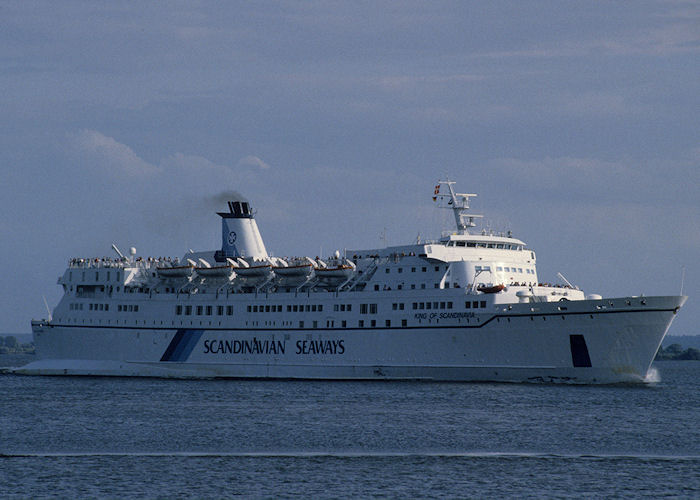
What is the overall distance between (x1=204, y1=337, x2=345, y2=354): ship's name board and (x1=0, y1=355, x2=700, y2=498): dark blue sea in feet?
22.0

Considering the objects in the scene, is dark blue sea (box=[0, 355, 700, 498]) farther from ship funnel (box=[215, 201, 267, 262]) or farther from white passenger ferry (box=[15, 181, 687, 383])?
ship funnel (box=[215, 201, 267, 262])

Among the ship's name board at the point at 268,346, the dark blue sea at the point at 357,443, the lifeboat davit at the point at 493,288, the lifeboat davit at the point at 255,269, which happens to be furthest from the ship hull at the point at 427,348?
the lifeboat davit at the point at 255,269

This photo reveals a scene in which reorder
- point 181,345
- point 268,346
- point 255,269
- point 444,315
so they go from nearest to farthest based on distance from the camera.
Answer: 1. point 444,315
2. point 268,346
3. point 255,269
4. point 181,345

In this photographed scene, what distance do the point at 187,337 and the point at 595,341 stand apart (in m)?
26.2

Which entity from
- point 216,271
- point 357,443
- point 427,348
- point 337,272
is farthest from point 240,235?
point 357,443

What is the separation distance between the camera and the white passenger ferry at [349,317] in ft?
164

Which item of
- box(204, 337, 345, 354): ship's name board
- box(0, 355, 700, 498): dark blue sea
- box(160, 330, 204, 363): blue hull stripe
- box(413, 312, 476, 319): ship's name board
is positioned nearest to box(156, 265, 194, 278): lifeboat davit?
box(160, 330, 204, 363): blue hull stripe

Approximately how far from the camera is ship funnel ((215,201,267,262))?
67562 millimetres

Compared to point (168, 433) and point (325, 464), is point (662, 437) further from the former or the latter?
point (168, 433)

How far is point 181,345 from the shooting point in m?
63.4

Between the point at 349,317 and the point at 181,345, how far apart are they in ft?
41.2

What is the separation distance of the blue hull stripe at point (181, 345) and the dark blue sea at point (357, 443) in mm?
12348

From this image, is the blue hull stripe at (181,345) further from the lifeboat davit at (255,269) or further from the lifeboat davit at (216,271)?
the lifeboat davit at (255,269)

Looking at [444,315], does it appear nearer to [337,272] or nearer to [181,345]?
[337,272]
